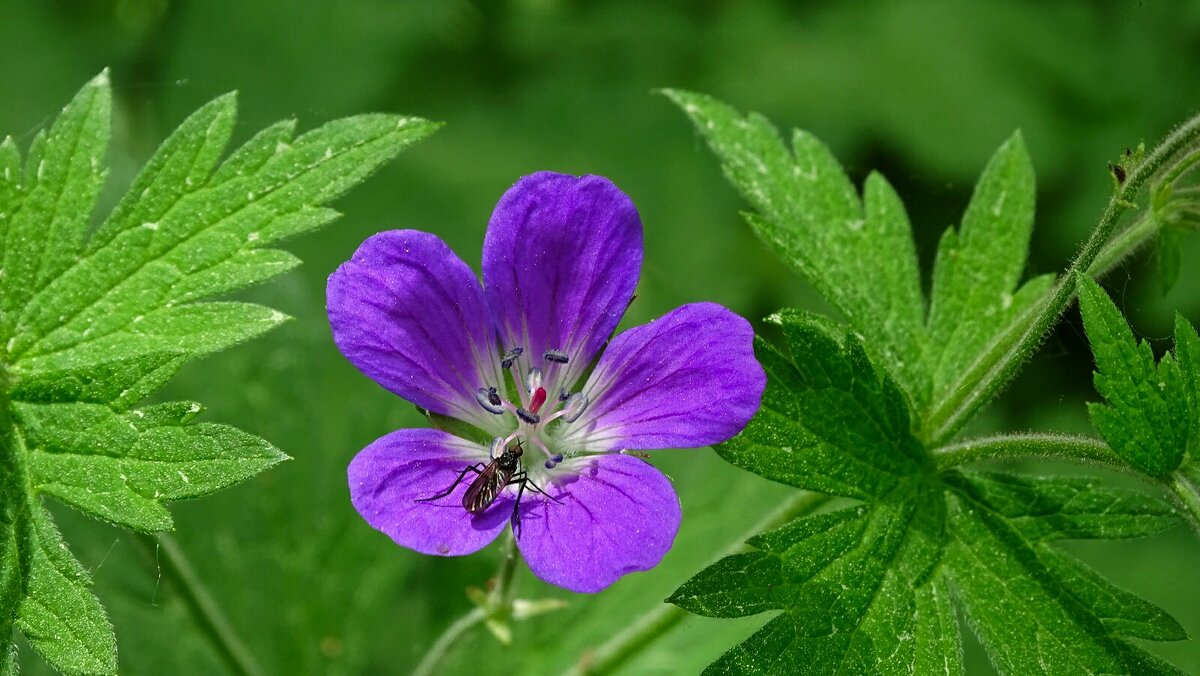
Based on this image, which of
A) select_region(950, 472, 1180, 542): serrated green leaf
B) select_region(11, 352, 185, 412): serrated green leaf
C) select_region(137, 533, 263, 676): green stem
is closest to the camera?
select_region(11, 352, 185, 412): serrated green leaf

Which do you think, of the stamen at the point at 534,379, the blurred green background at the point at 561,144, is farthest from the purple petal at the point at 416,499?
the blurred green background at the point at 561,144

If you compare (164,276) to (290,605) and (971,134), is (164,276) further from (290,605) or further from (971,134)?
(971,134)

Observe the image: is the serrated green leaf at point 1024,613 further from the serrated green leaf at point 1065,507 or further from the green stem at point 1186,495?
the green stem at point 1186,495

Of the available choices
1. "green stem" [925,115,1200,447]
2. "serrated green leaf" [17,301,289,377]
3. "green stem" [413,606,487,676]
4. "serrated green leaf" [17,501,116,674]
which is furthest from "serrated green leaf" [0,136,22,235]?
"green stem" [925,115,1200,447]

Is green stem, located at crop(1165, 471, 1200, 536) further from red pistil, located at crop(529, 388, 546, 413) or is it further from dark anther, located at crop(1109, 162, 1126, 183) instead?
red pistil, located at crop(529, 388, 546, 413)

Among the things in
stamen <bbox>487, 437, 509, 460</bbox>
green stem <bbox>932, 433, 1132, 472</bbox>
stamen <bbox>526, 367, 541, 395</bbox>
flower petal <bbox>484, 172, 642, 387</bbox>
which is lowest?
stamen <bbox>487, 437, 509, 460</bbox>

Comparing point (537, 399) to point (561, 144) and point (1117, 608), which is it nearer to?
point (1117, 608)

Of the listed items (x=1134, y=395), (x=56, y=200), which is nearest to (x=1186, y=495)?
(x=1134, y=395)
